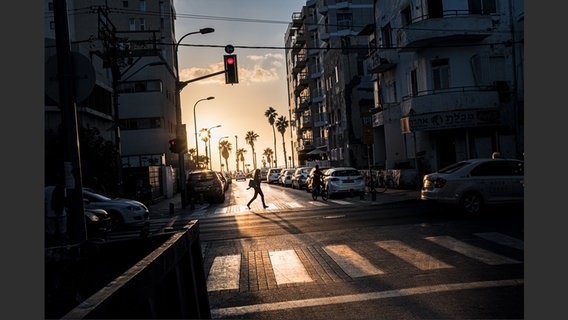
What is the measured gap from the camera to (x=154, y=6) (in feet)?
212

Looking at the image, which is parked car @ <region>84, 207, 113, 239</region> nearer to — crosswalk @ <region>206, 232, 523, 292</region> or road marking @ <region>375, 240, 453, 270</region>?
crosswalk @ <region>206, 232, 523, 292</region>

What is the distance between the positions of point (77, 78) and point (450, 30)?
22.6 metres

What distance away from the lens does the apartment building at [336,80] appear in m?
50.7

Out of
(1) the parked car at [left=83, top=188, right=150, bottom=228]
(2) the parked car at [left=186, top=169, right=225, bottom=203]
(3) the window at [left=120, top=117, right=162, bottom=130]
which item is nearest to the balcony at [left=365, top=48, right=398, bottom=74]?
(2) the parked car at [left=186, top=169, right=225, bottom=203]

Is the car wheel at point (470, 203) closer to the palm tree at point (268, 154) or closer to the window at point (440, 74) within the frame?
the window at point (440, 74)

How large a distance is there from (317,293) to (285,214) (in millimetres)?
11664

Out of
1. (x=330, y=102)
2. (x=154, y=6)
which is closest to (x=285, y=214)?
(x=330, y=102)

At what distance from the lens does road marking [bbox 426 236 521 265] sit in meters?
8.34

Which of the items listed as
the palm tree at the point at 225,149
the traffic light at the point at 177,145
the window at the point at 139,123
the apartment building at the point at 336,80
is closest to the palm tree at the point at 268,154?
the palm tree at the point at 225,149

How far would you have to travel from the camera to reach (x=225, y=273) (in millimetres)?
8555

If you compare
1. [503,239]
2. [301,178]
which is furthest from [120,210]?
[301,178]

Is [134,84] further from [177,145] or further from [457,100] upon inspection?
[457,100]

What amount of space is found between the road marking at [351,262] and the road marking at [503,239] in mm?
2837

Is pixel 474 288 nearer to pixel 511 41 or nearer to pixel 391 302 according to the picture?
pixel 391 302
